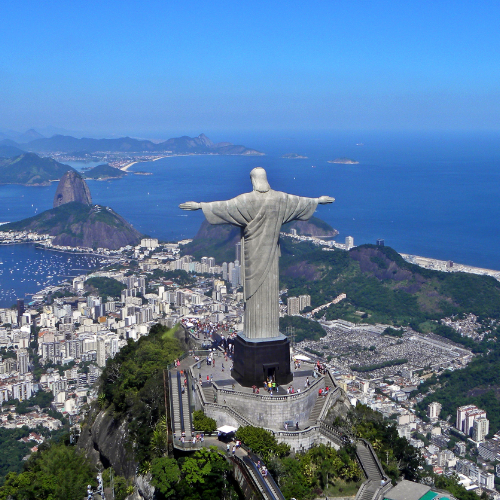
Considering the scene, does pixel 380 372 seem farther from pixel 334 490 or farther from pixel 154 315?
pixel 334 490

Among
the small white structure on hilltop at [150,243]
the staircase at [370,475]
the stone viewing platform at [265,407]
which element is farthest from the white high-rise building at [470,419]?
the small white structure on hilltop at [150,243]

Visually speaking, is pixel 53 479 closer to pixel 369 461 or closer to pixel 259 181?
pixel 369 461

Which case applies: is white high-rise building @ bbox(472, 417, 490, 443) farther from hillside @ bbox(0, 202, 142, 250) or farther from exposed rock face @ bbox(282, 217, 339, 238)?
hillside @ bbox(0, 202, 142, 250)

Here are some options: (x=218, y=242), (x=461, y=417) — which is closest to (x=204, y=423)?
(x=461, y=417)

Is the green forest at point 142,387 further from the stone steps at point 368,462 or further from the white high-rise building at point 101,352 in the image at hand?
the white high-rise building at point 101,352

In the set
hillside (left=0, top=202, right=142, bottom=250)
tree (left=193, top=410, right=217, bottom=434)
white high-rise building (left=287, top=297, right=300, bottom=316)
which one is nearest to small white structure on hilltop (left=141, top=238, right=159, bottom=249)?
hillside (left=0, top=202, right=142, bottom=250)

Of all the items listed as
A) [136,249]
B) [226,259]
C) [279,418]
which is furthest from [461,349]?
[136,249]
